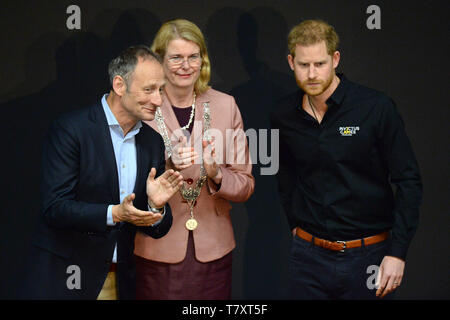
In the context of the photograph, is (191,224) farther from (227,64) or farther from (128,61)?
(227,64)

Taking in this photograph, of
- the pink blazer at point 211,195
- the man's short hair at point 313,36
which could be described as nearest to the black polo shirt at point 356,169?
the man's short hair at point 313,36

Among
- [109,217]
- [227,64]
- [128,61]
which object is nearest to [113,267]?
[109,217]

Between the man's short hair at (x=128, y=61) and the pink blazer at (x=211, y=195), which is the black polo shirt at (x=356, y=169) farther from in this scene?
the man's short hair at (x=128, y=61)

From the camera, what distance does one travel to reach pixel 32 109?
416 cm

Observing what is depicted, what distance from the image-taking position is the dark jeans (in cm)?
345

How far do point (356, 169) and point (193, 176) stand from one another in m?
0.92

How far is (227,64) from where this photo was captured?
420 centimetres

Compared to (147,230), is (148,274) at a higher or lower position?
lower

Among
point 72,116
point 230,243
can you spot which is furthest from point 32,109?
point 230,243

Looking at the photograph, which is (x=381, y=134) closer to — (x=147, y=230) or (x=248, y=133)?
(x=248, y=133)

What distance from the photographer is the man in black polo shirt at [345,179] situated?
337 centimetres

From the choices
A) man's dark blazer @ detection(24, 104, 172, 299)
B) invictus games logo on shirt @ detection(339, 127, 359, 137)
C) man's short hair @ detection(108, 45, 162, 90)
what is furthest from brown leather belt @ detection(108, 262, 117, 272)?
invictus games logo on shirt @ detection(339, 127, 359, 137)

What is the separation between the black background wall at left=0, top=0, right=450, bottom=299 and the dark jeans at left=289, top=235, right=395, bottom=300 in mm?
1034

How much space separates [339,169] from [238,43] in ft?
4.17
